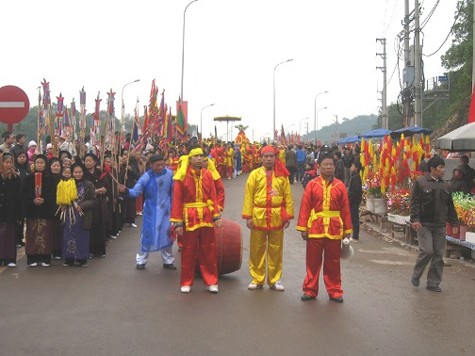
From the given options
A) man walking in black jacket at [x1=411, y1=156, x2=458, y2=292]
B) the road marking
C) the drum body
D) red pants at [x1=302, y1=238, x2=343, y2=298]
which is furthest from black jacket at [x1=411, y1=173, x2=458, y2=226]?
the road marking

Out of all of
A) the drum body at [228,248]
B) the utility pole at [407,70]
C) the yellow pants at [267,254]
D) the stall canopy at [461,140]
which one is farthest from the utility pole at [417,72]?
the yellow pants at [267,254]

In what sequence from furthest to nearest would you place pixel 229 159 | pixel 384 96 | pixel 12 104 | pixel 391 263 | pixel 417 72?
1. pixel 384 96
2. pixel 229 159
3. pixel 417 72
4. pixel 12 104
5. pixel 391 263

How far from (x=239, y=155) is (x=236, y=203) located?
607 inches

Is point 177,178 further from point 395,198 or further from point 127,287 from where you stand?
point 395,198

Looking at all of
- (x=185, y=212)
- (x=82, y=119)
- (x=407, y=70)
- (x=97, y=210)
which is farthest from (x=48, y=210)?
(x=407, y=70)

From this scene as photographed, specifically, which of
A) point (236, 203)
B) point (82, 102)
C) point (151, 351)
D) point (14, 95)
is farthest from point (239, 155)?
point (151, 351)

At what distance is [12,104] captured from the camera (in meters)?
11.4

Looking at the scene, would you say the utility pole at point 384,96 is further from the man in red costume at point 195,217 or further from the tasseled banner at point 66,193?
the man in red costume at point 195,217

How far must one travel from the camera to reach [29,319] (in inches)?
257

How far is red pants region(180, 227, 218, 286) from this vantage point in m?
7.98

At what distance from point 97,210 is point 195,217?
8.95 ft

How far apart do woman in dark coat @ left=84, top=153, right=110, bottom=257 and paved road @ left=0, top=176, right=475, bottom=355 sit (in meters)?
0.58

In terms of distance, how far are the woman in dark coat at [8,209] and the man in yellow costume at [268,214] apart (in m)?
3.56

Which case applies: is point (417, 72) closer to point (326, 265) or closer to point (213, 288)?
point (326, 265)
